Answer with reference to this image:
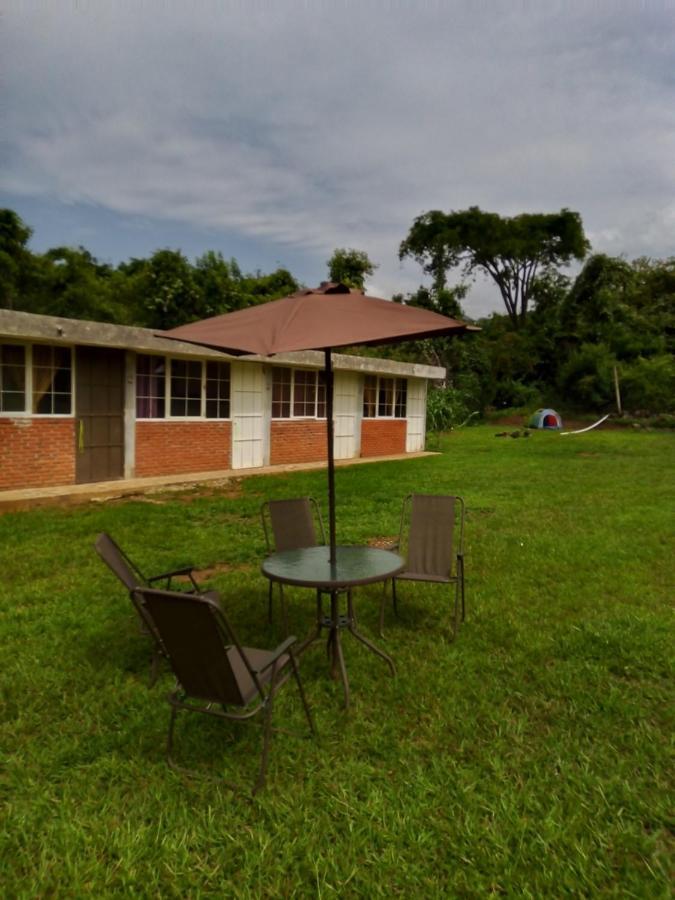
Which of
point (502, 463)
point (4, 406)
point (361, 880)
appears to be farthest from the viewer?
point (502, 463)

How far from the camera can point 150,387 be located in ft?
35.6

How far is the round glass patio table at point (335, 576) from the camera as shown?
323cm

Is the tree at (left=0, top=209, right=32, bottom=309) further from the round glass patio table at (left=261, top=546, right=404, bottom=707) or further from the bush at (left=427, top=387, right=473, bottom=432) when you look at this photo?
the round glass patio table at (left=261, top=546, right=404, bottom=707)

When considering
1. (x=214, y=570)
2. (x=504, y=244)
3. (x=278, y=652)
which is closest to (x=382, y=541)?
(x=214, y=570)

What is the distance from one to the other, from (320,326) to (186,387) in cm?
904

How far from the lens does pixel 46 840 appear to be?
2.20 metres


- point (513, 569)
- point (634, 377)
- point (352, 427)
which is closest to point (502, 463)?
point (352, 427)

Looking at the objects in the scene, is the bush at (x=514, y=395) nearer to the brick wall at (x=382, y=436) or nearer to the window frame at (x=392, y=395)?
the window frame at (x=392, y=395)

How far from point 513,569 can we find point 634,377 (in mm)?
26173

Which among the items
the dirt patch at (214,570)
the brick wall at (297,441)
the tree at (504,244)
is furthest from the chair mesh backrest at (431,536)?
the tree at (504,244)

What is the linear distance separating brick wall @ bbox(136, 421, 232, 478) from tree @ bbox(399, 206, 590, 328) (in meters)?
27.3

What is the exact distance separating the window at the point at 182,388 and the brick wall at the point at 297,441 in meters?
1.63

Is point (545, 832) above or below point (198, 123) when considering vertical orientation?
below

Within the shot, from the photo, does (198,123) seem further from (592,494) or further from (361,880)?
(361,880)
